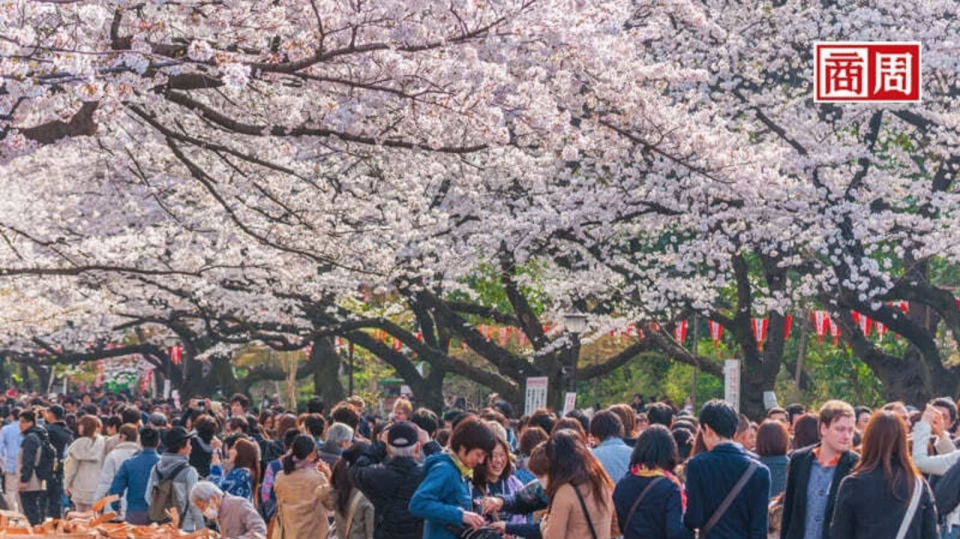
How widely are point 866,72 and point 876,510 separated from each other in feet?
47.1

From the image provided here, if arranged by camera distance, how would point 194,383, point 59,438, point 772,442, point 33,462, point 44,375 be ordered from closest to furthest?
point 772,442
point 33,462
point 59,438
point 194,383
point 44,375

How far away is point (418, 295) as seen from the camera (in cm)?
2489

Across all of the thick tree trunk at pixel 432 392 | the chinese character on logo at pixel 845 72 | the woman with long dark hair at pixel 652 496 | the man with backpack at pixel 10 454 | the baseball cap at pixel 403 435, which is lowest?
the man with backpack at pixel 10 454

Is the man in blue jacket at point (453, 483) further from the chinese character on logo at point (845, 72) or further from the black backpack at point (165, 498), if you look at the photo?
the chinese character on logo at point (845, 72)

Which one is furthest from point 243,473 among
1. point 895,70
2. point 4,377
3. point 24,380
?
point 24,380

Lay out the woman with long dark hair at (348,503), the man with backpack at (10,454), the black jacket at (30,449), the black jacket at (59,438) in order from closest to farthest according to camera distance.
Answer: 1. the woman with long dark hair at (348,503)
2. the black jacket at (30,449)
3. the black jacket at (59,438)
4. the man with backpack at (10,454)

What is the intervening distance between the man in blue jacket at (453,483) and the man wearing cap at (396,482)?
3.02 ft

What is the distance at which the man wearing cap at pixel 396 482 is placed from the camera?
28.6 feet

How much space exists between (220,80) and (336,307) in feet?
52.6

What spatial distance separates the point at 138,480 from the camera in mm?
11891

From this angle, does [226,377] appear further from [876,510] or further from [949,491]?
[876,510]

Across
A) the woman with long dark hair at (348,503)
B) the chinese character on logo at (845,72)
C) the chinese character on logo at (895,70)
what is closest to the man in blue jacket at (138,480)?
the woman with long dark hair at (348,503)

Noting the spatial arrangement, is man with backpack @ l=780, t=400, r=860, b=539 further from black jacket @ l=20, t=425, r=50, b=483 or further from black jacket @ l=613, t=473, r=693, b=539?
black jacket @ l=20, t=425, r=50, b=483

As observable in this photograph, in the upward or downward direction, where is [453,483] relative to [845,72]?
downward
